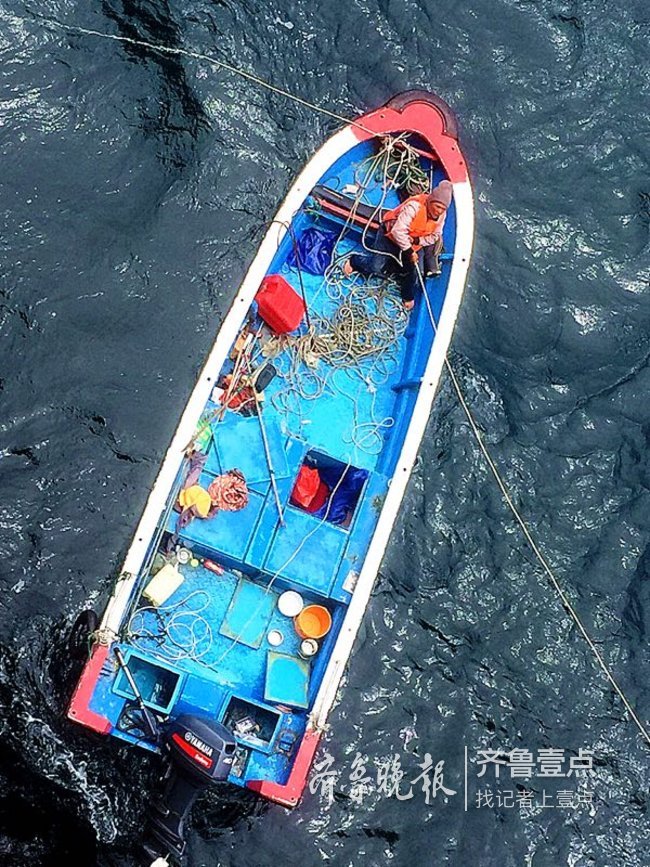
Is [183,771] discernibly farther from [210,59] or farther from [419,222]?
[210,59]

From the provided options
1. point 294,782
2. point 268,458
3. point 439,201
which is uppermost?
point 439,201

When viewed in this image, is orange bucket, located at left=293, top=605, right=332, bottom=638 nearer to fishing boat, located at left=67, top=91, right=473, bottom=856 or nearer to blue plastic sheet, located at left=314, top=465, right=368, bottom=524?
fishing boat, located at left=67, top=91, right=473, bottom=856

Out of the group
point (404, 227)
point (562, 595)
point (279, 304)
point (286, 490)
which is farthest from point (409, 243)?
point (562, 595)

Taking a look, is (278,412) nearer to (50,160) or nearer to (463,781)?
(50,160)

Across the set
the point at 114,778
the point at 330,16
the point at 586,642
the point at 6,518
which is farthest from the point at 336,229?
the point at 114,778

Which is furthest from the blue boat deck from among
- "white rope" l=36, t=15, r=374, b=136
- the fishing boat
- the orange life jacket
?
"white rope" l=36, t=15, r=374, b=136
